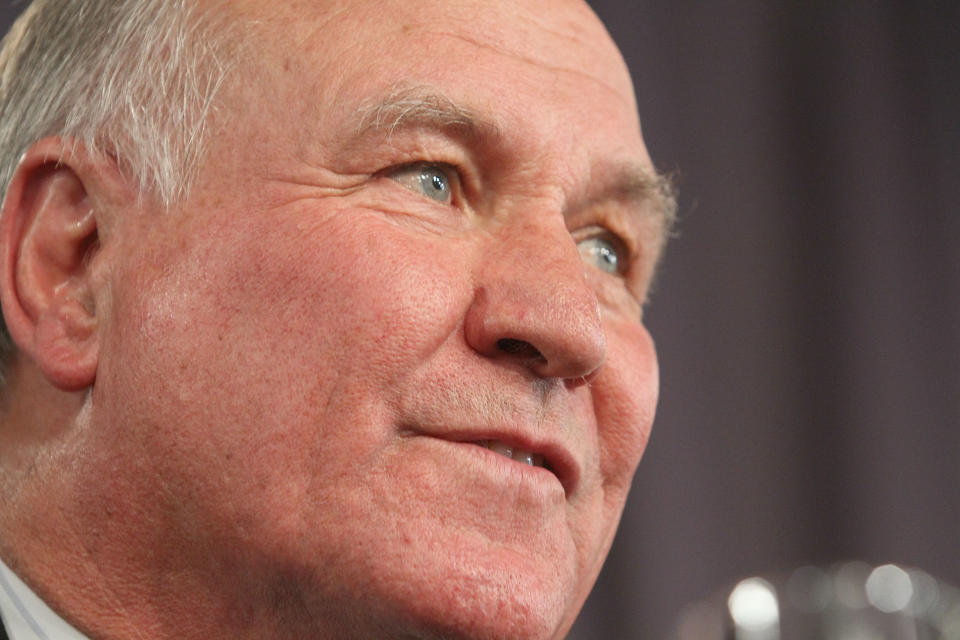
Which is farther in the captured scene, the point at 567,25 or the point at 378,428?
the point at 567,25

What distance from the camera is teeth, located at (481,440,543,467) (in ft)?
4.23

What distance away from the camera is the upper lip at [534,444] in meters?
1.24

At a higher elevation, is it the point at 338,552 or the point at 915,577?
the point at 915,577

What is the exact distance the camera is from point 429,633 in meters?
1.20

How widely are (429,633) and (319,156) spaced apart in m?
0.60

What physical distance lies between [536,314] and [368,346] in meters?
0.21

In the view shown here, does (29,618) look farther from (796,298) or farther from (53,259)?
(796,298)

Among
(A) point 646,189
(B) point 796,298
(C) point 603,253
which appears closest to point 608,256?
(C) point 603,253

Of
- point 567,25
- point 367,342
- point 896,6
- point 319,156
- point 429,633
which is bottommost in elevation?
point 429,633

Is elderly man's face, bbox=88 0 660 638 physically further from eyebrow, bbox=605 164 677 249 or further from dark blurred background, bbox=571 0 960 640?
dark blurred background, bbox=571 0 960 640

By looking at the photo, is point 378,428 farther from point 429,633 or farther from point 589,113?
point 589,113

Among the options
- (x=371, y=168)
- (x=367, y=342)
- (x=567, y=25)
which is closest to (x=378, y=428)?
(x=367, y=342)

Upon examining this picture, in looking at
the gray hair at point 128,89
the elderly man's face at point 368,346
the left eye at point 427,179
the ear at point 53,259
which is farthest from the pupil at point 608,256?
the ear at point 53,259

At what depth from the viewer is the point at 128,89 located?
55.4 inches
